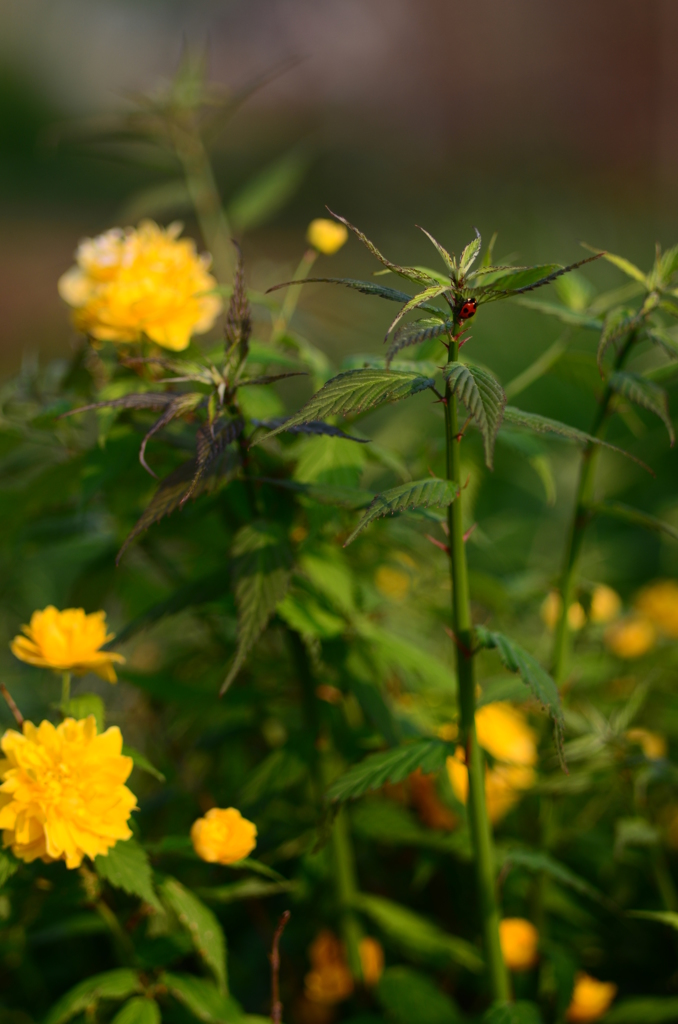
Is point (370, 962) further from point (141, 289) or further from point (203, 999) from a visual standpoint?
point (141, 289)

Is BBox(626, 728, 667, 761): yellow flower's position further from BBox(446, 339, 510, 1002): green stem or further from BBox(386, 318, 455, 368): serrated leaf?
BBox(386, 318, 455, 368): serrated leaf

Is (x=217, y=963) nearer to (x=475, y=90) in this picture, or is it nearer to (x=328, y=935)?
(x=328, y=935)

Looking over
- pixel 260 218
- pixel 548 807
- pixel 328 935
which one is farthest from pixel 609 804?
pixel 260 218

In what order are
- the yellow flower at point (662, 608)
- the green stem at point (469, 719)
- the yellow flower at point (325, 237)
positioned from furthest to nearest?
the yellow flower at point (662, 608) → the yellow flower at point (325, 237) → the green stem at point (469, 719)

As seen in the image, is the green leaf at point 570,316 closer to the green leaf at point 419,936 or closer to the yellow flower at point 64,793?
the yellow flower at point 64,793

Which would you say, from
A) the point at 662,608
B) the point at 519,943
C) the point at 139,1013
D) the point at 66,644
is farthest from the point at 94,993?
the point at 662,608

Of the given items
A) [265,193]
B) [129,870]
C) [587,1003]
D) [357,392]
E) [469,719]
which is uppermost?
[265,193]

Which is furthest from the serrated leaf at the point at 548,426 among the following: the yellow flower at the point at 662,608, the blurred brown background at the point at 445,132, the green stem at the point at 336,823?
the blurred brown background at the point at 445,132
